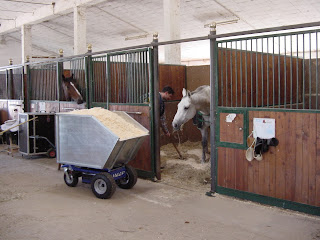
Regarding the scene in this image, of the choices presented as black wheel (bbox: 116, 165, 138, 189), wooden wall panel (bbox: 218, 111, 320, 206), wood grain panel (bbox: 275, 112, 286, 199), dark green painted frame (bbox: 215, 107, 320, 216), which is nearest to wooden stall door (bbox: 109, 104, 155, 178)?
black wheel (bbox: 116, 165, 138, 189)

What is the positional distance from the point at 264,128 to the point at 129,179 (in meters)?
1.81

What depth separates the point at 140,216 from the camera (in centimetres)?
326

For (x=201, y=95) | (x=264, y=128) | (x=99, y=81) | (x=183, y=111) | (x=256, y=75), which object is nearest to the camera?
(x=264, y=128)

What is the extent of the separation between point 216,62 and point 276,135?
3.57ft

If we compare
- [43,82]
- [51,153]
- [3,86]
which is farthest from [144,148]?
[3,86]

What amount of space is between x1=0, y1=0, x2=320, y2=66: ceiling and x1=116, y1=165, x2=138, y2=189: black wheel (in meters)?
5.41

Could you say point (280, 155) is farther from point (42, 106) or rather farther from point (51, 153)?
point (42, 106)

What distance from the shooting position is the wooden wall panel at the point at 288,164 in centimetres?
307

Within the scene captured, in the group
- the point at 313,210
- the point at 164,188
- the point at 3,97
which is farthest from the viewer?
the point at 3,97

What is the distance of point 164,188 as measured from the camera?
13.8ft

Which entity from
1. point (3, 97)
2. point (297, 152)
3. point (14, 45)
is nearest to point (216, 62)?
point (297, 152)

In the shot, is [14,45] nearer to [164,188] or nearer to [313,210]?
[164,188]

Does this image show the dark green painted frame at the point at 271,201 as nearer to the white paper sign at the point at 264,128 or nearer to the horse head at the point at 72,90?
the white paper sign at the point at 264,128

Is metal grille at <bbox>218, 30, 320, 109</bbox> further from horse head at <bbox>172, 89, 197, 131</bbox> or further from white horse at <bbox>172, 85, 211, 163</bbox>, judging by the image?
horse head at <bbox>172, 89, 197, 131</bbox>
